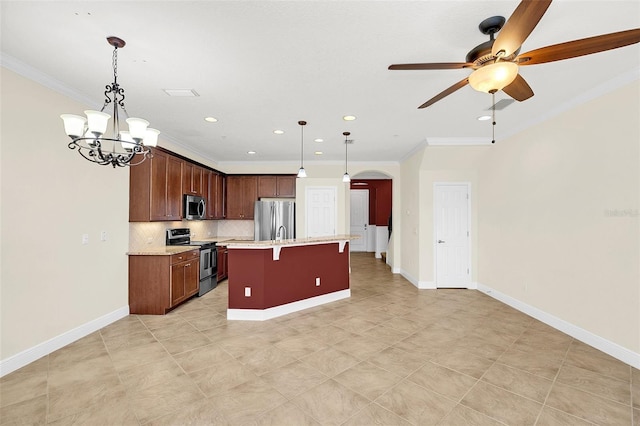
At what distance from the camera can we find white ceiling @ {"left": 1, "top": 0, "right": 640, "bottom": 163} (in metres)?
1.96

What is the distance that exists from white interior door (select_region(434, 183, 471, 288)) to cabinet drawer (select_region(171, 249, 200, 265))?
14.8 ft

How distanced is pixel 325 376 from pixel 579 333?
10.1 ft

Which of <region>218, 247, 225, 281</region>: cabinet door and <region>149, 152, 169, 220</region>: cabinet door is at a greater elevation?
<region>149, 152, 169, 220</region>: cabinet door

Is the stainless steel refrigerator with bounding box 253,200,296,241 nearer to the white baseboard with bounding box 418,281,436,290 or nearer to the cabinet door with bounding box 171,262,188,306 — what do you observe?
the cabinet door with bounding box 171,262,188,306

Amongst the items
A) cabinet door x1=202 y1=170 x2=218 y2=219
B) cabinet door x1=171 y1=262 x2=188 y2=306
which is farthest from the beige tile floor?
cabinet door x1=202 y1=170 x2=218 y2=219

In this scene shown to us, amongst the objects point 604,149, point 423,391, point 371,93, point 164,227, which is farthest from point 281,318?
point 604,149

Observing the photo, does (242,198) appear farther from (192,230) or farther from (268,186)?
(192,230)

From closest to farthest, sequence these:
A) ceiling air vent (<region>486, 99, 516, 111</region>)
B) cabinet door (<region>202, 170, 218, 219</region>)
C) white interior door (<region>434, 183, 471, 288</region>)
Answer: ceiling air vent (<region>486, 99, 516, 111</region>)
white interior door (<region>434, 183, 471, 288</region>)
cabinet door (<region>202, 170, 218, 219</region>)

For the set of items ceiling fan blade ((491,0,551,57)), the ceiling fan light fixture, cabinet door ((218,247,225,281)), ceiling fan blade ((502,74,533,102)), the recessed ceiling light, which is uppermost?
the recessed ceiling light

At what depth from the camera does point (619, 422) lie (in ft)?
6.50

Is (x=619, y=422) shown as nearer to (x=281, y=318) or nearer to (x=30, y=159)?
(x=281, y=318)

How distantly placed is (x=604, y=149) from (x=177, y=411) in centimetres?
476

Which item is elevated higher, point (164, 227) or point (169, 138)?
point (169, 138)

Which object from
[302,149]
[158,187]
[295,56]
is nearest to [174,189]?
[158,187]
